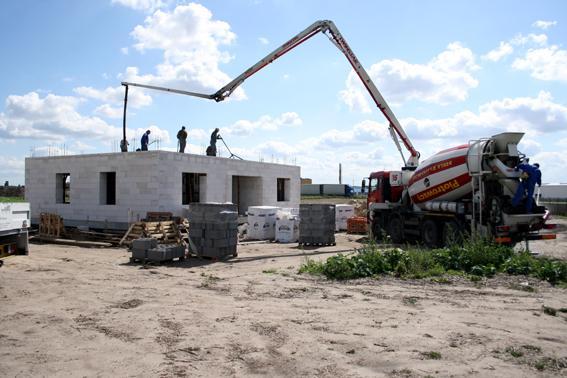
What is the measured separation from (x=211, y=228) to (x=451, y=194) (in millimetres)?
7786

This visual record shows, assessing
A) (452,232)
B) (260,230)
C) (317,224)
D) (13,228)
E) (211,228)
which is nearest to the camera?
(13,228)

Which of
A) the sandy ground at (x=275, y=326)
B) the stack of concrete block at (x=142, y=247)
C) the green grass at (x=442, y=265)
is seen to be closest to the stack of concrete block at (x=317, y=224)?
the green grass at (x=442, y=265)

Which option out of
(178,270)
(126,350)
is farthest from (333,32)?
(126,350)

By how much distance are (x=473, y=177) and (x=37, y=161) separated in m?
19.1

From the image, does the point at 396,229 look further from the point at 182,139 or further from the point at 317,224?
the point at 182,139

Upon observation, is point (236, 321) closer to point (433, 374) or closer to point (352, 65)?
point (433, 374)

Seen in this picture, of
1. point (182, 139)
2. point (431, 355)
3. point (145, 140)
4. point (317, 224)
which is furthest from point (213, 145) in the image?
point (431, 355)

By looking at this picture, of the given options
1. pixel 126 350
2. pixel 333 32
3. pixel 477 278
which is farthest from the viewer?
pixel 333 32

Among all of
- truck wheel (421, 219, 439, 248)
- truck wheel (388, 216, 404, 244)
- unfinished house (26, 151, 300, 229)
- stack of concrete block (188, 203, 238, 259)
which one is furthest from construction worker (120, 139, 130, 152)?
truck wheel (421, 219, 439, 248)

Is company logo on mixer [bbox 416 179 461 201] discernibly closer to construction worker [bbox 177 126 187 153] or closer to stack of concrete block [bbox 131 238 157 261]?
stack of concrete block [bbox 131 238 157 261]

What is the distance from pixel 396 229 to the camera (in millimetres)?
18766

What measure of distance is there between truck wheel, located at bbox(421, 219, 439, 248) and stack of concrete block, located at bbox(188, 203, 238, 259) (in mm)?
7061

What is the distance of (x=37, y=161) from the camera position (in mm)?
22625

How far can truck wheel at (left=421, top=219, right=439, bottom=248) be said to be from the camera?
16.4 m
